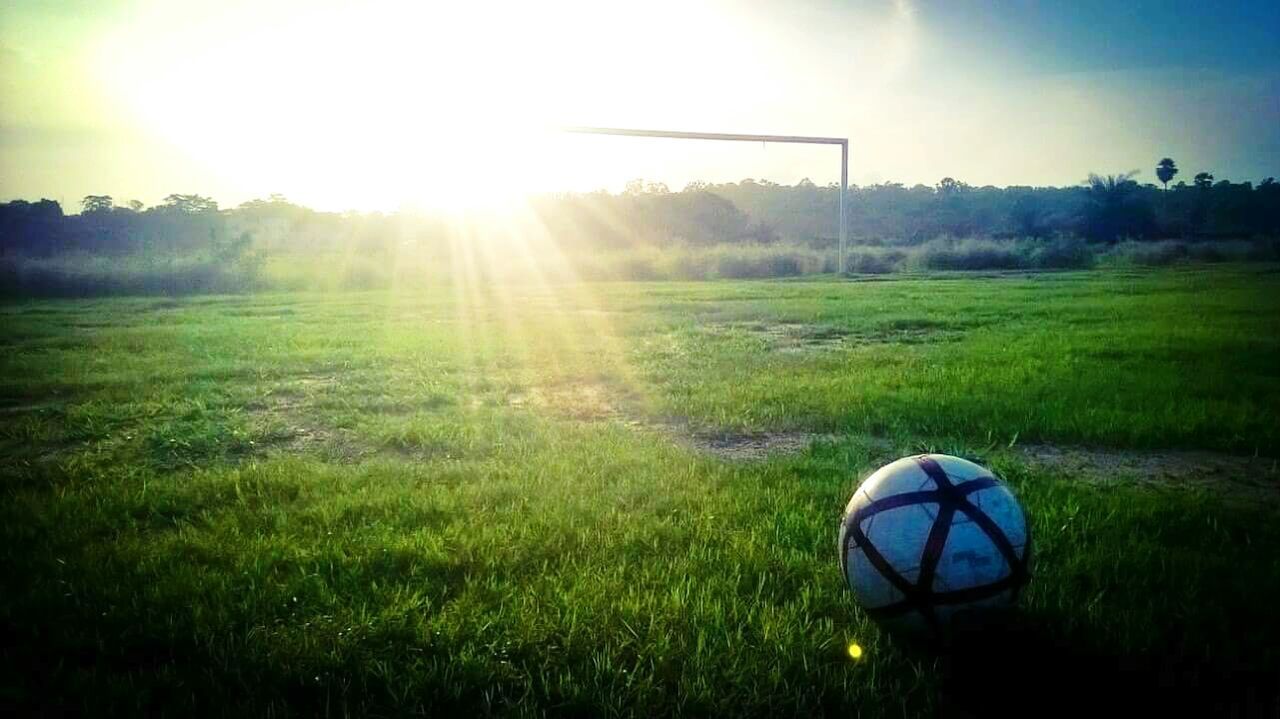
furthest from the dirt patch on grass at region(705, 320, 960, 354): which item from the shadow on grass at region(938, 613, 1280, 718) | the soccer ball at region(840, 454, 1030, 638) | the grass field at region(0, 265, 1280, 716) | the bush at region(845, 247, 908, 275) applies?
the bush at region(845, 247, 908, 275)

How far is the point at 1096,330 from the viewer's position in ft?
37.9

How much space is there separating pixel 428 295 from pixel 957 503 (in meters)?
21.0

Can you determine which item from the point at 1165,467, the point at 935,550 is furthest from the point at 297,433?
the point at 1165,467

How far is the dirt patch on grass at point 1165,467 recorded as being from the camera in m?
4.78

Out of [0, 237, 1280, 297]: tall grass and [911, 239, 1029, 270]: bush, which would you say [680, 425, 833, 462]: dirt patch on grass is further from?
[911, 239, 1029, 270]: bush

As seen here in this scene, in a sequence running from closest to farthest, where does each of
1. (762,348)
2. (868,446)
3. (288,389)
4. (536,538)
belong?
(536,538)
(868,446)
(288,389)
(762,348)

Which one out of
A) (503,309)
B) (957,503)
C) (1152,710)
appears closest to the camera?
(1152,710)

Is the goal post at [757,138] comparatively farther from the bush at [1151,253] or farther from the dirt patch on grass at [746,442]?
the dirt patch on grass at [746,442]

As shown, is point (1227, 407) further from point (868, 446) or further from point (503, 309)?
point (503, 309)

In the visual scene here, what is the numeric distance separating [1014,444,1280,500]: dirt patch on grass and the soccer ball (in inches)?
101

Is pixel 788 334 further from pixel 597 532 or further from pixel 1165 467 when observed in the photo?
pixel 597 532

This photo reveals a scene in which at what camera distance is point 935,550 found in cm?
264

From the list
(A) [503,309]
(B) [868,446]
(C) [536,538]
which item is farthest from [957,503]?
(A) [503,309]

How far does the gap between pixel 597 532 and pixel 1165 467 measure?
386cm
